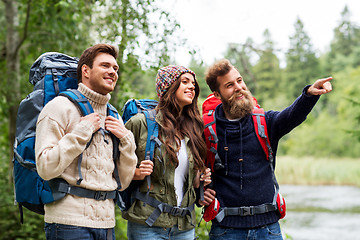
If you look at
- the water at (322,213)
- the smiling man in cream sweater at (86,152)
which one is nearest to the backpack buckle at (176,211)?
the smiling man in cream sweater at (86,152)

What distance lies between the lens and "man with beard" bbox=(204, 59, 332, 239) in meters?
2.95

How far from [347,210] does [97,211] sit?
15417 mm

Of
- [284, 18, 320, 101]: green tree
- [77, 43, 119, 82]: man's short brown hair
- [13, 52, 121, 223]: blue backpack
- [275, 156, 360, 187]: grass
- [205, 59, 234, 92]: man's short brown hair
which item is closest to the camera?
[13, 52, 121, 223]: blue backpack

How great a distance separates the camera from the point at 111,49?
8.84ft

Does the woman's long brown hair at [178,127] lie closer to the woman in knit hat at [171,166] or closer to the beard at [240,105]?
the woman in knit hat at [171,166]

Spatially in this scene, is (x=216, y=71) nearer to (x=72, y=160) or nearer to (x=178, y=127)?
(x=178, y=127)

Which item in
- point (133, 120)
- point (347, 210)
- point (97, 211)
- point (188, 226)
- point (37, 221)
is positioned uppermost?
point (133, 120)

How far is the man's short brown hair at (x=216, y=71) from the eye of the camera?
10.7 feet

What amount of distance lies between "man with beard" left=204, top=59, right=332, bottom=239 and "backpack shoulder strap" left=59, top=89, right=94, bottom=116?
1.08 meters

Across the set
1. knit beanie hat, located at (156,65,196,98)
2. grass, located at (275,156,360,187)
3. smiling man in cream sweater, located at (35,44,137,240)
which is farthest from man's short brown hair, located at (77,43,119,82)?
grass, located at (275,156,360,187)

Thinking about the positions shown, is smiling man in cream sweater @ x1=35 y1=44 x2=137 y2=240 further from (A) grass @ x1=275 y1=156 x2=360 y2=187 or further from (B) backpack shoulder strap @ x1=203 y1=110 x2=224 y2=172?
(A) grass @ x1=275 y1=156 x2=360 y2=187

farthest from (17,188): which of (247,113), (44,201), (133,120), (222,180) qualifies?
(247,113)

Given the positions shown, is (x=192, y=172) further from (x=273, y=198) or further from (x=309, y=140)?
(x=309, y=140)

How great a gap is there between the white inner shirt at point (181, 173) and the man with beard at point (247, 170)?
236mm
